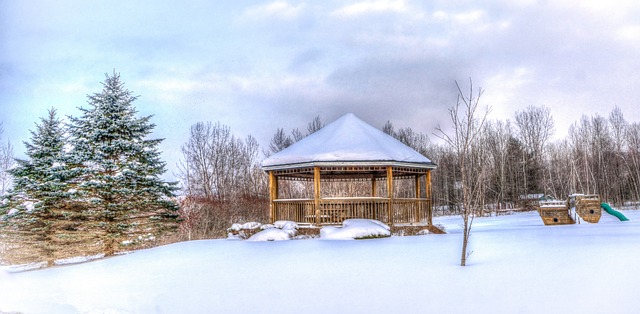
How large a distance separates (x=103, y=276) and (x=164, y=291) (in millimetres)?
2423

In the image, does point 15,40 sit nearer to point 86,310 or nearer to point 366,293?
point 86,310

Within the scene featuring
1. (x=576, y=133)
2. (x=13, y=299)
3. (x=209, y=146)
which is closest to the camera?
(x=13, y=299)

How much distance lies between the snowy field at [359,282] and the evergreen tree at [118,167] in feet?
15.9

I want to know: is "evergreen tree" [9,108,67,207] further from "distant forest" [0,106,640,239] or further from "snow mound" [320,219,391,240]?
"distant forest" [0,106,640,239]

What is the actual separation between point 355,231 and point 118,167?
328 inches

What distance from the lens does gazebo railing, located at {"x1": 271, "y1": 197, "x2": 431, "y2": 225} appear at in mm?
13305

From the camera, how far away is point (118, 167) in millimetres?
13906

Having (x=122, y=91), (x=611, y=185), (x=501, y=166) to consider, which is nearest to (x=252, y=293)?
(x=122, y=91)

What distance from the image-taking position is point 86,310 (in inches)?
208

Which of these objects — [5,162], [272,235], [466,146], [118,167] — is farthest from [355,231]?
[5,162]

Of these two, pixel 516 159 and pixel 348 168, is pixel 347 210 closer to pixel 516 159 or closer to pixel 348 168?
pixel 348 168

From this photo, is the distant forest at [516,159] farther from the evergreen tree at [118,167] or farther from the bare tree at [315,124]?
the evergreen tree at [118,167]

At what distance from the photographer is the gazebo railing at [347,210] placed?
1330 cm

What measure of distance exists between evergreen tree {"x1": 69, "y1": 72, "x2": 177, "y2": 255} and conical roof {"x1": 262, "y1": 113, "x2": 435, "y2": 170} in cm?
408
